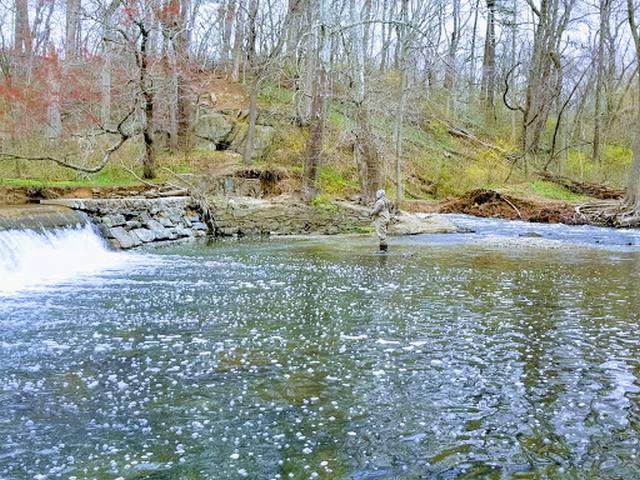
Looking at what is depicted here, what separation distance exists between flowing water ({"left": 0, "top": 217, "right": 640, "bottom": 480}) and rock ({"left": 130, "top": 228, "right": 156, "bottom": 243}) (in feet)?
16.2

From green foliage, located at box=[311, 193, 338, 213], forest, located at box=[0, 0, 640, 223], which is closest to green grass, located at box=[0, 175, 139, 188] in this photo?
forest, located at box=[0, 0, 640, 223]

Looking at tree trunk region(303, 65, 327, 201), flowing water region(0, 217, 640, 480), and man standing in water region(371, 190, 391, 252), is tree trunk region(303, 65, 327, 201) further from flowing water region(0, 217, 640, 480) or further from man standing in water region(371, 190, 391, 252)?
flowing water region(0, 217, 640, 480)

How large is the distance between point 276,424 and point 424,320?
12.6 feet

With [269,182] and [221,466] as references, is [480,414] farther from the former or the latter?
[269,182]

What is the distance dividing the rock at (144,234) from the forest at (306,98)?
112 inches

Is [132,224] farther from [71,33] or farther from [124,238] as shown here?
[71,33]

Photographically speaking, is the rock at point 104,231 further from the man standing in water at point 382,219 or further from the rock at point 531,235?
the rock at point 531,235

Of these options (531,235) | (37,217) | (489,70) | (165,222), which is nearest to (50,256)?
Answer: (37,217)

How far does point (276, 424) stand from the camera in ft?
15.5

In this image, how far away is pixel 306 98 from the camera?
27688 mm

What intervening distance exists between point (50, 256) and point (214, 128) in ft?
49.0

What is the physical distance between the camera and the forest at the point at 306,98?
19.3 m

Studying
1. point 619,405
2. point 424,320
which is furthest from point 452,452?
point 424,320

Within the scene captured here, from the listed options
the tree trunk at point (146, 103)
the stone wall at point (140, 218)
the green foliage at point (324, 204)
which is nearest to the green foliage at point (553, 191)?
the green foliage at point (324, 204)
